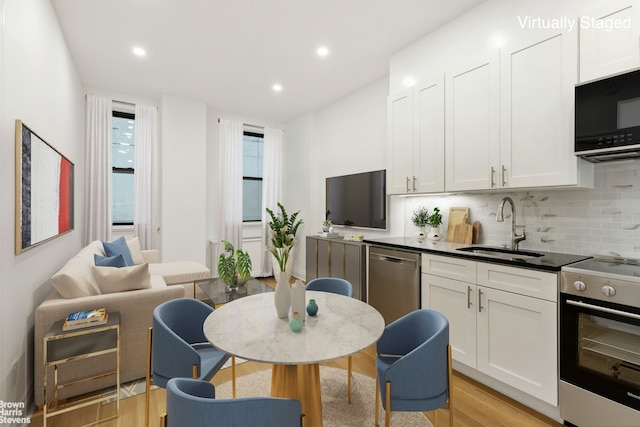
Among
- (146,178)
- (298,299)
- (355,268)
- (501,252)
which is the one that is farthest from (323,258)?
(146,178)

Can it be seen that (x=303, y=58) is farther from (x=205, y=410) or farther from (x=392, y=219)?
(x=205, y=410)

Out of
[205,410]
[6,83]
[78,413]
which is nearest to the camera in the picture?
[205,410]

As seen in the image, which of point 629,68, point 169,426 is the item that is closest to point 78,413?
point 169,426

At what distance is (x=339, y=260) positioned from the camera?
13.1ft

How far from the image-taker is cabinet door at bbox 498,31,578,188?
201 centimetres

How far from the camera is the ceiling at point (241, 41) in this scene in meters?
2.68

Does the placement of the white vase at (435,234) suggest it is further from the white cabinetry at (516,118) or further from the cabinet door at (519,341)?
the cabinet door at (519,341)

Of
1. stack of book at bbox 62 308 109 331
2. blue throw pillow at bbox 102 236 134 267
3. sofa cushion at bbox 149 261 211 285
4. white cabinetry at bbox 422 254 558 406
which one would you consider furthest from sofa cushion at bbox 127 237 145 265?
white cabinetry at bbox 422 254 558 406

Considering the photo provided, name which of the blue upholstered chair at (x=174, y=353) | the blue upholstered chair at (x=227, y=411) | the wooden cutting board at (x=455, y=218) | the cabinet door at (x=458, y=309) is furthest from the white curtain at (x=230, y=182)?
the blue upholstered chair at (x=227, y=411)

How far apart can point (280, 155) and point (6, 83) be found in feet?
14.8

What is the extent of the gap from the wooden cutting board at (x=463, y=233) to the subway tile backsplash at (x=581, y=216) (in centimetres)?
10

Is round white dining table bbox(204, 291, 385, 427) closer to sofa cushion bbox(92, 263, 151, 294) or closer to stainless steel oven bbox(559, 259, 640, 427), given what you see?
sofa cushion bbox(92, 263, 151, 294)

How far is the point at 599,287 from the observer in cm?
167

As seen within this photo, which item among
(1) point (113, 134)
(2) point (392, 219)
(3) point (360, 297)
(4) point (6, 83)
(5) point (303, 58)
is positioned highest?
(5) point (303, 58)
